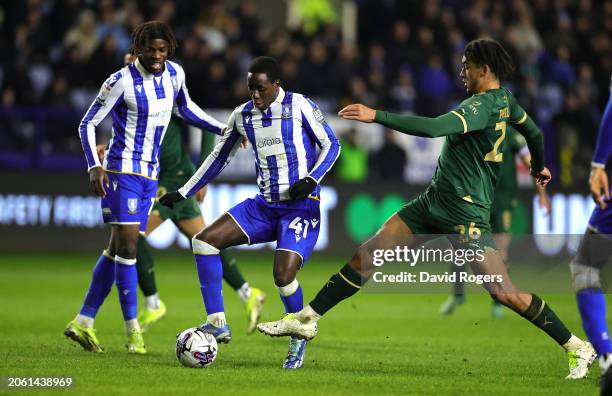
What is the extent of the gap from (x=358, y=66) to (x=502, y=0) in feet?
15.8

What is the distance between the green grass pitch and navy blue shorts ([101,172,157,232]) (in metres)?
1.06

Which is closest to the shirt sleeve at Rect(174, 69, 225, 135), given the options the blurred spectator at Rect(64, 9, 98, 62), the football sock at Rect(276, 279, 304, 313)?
the football sock at Rect(276, 279, 304, 313)

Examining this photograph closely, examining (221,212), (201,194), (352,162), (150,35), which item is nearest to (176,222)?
(201,194)

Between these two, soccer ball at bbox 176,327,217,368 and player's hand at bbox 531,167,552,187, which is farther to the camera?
player's hand at bbox 531,167,552,187

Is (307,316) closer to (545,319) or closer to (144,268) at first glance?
(545,319)

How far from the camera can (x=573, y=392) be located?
23.3 ft

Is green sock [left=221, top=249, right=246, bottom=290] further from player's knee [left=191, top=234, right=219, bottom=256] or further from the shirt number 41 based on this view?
the shirt number 41

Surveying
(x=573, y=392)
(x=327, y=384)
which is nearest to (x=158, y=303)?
(x=327, y=384)

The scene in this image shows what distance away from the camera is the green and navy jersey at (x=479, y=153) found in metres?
7.73

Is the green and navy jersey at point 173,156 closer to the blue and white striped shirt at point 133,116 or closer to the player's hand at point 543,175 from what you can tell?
the blue and white striped shirt at point 133,116

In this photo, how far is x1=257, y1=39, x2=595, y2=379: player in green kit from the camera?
A: 7.65 metres

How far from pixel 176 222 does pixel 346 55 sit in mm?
10143

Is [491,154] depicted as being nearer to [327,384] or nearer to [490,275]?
[490,275]

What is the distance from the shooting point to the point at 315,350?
30.4 feet
